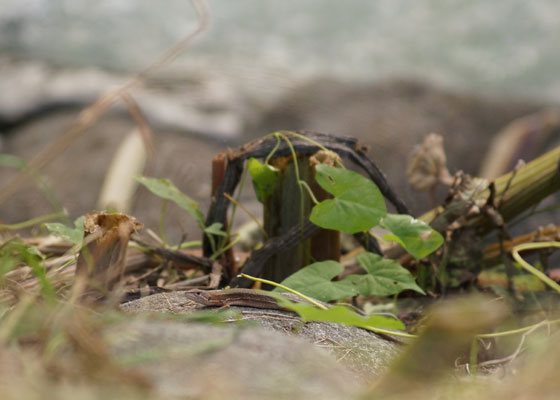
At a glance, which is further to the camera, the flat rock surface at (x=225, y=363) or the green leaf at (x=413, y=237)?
the green leaf at (x=413, y=237)

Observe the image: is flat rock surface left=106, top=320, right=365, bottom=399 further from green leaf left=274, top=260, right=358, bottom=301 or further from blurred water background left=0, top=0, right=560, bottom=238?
blurred water background left=0, top=0, right=560, bottom=238

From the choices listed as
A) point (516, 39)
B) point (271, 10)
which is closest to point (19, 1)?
point (271, 10)

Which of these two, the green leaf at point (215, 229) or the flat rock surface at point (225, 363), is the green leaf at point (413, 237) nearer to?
the green leaf at point (215, 229)

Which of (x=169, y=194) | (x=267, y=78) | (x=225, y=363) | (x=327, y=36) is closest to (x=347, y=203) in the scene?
(x=169, y=194)

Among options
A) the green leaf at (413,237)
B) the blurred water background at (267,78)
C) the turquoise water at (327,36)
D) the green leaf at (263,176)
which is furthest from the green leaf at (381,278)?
the turquoise water at (327,36)

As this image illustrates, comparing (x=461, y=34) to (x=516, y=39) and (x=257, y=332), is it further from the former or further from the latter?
(x=257, y=332)

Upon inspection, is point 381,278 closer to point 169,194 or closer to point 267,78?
point 169,194

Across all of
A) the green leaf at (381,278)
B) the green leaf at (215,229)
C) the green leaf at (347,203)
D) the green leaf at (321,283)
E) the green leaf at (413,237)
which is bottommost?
the green leaf at (381,278)
